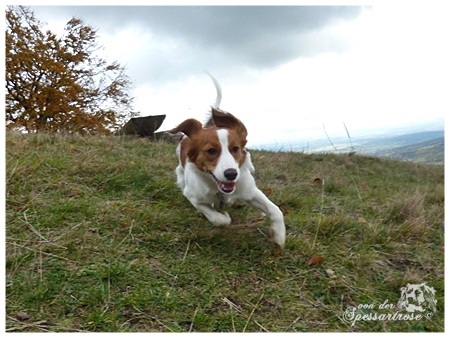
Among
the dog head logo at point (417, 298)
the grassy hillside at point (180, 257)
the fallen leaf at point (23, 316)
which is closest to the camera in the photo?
the fallen leaf at point (23, 316)

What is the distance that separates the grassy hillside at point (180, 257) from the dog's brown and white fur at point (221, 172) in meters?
0.15

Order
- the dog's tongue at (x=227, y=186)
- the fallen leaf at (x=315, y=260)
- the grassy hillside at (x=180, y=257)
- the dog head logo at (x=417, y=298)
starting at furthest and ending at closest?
the dog's tongue at (x=227, y=186), the fallen leaf at (x=315, y=260), the dog head logo at (x=417, y=298), the grassy hillside at (x=180, y=257)

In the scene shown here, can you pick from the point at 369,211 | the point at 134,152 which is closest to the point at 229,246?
the point at 369,211

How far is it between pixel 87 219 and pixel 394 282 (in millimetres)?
2228

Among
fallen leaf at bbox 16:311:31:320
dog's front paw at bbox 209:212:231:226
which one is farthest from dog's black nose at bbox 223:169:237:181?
fallen leaf at bbox 16:311:31:320

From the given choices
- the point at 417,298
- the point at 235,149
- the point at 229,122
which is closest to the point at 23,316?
the point at 235,149

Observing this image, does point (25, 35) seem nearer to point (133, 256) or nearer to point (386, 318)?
point (133, 256)

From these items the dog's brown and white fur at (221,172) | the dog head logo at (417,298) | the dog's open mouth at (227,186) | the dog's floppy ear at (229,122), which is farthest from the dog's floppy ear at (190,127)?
the dog head logo at (417,298)

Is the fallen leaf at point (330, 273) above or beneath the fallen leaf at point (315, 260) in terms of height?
beneath

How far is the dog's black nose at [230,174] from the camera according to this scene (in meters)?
2.68

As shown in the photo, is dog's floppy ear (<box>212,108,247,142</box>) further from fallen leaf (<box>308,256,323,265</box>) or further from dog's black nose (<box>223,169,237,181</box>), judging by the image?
fallen leaf (<box>308,256,323,265</box>)

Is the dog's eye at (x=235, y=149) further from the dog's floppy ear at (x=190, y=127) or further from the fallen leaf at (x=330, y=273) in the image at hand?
the fallen leaf at (x=330, y=273)

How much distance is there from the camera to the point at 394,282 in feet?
8.11

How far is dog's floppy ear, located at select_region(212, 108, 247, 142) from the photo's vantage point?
10.5ft
